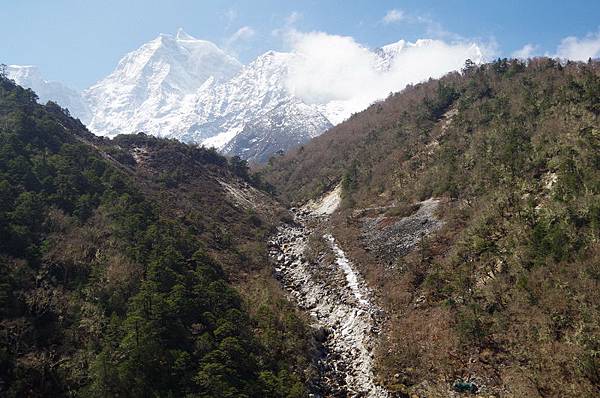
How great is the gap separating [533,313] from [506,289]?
2.54m

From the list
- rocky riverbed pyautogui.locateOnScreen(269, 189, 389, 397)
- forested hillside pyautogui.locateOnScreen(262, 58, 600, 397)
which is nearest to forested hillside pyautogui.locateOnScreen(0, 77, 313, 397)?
rocky riverbed pyautogui.locateOnScreen(269, 189, 389, 397)

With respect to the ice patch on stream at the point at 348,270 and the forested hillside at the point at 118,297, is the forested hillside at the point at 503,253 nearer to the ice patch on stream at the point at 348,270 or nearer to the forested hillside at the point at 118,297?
the ice patch on stream at the point at 348,270

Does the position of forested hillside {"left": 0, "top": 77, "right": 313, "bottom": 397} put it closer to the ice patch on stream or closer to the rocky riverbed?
the rocky riverbed

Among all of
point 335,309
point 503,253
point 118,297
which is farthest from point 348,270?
point 118,297

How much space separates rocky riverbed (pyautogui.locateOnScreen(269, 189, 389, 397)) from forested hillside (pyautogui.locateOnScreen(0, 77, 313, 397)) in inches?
64.0

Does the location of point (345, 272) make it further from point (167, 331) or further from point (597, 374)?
point (597, 374)

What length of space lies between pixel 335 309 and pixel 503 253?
11.3 m

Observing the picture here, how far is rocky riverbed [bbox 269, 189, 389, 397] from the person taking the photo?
2098 centimetres

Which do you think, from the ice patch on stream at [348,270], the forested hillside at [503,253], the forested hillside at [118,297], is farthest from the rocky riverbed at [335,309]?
the forested hillside at [118,297]

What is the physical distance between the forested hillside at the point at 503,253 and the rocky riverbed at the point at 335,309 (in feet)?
3.83

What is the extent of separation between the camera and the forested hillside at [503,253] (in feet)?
59.6

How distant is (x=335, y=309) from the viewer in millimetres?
28672

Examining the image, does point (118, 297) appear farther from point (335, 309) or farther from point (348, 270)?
point (348, 270)

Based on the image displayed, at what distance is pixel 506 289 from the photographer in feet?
72.6
